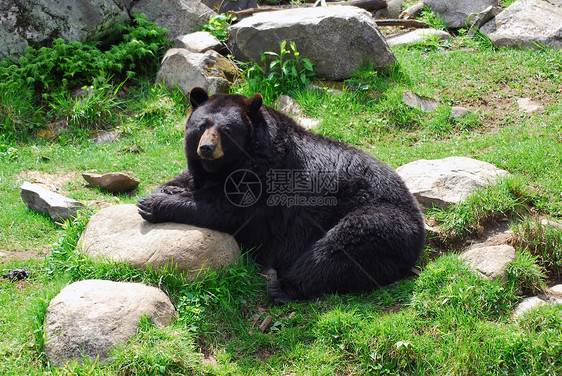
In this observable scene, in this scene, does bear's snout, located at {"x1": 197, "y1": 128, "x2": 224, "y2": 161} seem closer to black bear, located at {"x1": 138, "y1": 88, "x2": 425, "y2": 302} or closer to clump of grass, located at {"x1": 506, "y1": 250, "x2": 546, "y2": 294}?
black bear, located at {"x1": 138, "y1": 88, "x2": 425, "y2": 302}

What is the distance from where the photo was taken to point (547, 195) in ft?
20.2

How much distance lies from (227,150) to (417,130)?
4.31 m

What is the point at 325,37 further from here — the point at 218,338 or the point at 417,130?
the point at 218,338

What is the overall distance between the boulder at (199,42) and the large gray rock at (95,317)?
6.56 meters

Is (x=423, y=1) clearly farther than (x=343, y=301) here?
Yes

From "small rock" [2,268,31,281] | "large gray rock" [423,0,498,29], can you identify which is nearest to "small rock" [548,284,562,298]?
"small rock" [2,268,31,281]

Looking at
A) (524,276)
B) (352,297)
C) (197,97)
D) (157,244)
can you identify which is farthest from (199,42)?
(524,276)

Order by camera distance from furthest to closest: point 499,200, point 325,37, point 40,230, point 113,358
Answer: point 325,37
point 40,230
point 499,200
point 113,358

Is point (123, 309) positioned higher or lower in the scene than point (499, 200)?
higher

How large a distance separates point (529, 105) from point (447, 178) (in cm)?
343

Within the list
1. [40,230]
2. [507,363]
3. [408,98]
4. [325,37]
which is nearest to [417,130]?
[408,98]

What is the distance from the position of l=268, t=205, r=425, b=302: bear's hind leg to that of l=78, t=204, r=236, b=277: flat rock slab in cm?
64

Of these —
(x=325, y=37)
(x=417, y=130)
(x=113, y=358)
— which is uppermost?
(x=325, y=37)

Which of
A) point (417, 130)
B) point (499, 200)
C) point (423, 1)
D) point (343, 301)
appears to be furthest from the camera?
point (423, 1)
